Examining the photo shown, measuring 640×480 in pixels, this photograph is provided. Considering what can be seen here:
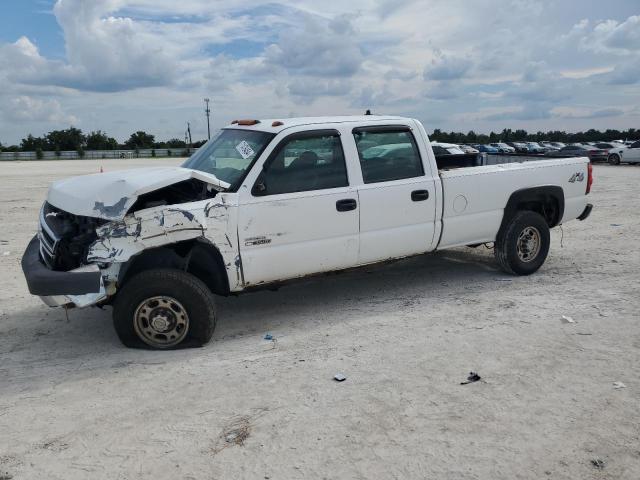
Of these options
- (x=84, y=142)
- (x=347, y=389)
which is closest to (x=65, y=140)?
(x=84, y=142)

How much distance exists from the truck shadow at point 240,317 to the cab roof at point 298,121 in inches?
67.8

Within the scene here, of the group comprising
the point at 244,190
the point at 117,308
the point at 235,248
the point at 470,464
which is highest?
the point at 244,190

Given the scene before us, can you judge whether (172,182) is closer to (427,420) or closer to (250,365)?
(250,365)

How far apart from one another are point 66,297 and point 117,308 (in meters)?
0.40

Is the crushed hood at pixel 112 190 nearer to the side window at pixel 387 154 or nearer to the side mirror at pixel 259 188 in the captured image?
the side mirror at pixel 259 188

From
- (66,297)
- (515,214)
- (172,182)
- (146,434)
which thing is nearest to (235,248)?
(172,182)

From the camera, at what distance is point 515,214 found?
680 centimetres

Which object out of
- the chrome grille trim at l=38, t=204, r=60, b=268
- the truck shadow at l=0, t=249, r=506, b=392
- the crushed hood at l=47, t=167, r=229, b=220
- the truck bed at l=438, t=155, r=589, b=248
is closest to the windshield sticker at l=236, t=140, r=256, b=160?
the crushed hood at l=47, t=167, r=229, b=220

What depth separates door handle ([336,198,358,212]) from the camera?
17.7 feet

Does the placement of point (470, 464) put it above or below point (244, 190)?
below

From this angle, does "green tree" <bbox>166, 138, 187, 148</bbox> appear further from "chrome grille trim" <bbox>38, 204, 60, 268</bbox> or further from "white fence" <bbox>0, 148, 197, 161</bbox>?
"chrome grille trim" <bbox>38, 204, 60, 268</bbox>

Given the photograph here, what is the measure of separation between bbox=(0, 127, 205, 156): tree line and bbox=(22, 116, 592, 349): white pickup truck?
8005cm

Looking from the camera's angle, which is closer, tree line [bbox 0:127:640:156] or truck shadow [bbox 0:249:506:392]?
truck shadow [bbox 0:249:506:392]

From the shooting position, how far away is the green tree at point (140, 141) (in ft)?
280
